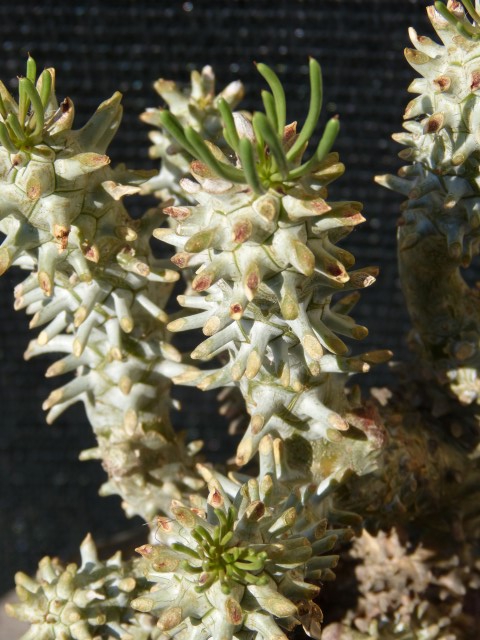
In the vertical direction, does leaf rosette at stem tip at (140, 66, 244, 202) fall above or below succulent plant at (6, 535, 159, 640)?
above

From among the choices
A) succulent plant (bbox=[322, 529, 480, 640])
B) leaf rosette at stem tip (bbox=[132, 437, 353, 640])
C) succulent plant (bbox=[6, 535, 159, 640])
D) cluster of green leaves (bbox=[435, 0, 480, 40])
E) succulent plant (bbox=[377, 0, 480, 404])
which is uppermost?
cluster of green leaves (bbox=[435, 0, 480, 40])

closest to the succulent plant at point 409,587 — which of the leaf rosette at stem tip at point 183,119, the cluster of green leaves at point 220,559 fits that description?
the cluster of green leaves at point 220,559

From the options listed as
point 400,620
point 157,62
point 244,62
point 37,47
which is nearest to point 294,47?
point 244,62

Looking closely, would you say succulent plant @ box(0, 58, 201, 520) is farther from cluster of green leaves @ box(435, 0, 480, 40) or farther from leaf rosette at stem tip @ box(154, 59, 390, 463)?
cluster of green leaves @ box(435, 0, 480, 40)

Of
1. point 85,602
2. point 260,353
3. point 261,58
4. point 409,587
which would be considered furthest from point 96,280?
point 261,58

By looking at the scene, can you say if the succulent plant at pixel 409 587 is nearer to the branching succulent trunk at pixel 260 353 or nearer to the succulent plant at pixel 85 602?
the branching succulent trunk at pixel 260 353

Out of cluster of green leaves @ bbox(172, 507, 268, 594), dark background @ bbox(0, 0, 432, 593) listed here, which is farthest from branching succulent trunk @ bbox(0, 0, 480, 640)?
dark background @ bbox(0, 0, 432, 593)

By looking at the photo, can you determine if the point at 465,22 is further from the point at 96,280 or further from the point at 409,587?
the point at 409,587
